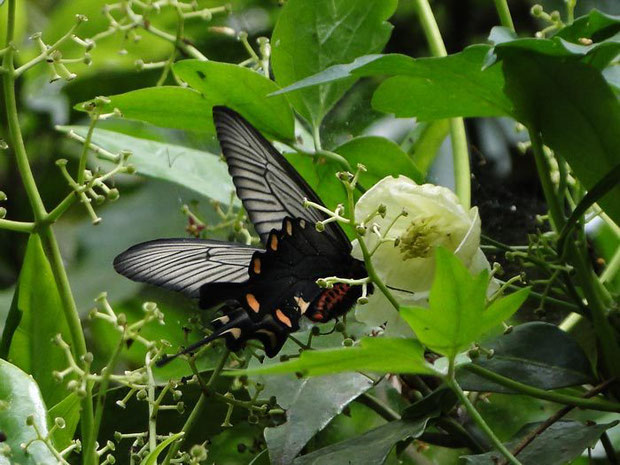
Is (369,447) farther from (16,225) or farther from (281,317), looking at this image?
(16,225)

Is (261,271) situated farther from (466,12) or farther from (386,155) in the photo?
(466,12)

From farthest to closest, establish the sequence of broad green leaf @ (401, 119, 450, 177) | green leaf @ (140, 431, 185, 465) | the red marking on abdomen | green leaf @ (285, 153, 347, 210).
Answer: broad green leaf @ (401, 119, 450, 177) → green leaf @ (285, 153, 347, 210) → the red marking on abdomen → green leaf @ (140, 431, 185, 465)

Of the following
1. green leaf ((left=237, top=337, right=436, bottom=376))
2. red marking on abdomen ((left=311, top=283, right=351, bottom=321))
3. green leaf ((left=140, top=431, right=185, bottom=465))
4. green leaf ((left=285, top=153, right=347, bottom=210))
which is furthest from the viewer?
green leaf ((left=285, top=153, right=347, bottom=210))

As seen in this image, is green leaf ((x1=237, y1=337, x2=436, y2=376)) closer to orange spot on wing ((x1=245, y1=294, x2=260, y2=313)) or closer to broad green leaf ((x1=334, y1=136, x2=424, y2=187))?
orange spot on wing ((x1=245, y1=294, x2=260, y2=313))

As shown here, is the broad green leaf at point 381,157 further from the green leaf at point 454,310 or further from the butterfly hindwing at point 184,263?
the green leaf at point 454,310

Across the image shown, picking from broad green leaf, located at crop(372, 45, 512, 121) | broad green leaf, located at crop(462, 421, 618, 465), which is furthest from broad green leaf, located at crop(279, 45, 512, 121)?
broad green leaf, located at crop(462, 421, 618, 465)

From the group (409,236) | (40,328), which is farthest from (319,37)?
(40,328)
